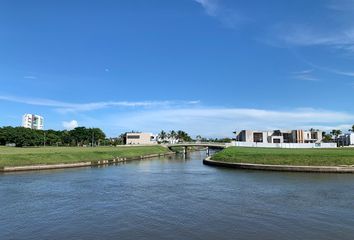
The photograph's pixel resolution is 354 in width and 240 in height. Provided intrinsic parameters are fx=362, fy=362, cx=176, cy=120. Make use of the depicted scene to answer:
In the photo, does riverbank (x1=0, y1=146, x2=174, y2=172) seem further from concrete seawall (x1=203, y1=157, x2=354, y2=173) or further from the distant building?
the distant building

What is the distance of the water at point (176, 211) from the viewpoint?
19.8 meters

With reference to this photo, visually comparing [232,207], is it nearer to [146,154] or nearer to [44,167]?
[44,167]

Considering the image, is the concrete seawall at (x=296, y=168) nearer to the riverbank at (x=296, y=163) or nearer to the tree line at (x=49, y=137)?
the riverbank at (x=296, y=163)

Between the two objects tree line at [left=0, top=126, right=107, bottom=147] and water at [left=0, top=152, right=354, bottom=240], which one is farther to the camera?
tree line at [left=0, top=126, right=107, bottom=147]

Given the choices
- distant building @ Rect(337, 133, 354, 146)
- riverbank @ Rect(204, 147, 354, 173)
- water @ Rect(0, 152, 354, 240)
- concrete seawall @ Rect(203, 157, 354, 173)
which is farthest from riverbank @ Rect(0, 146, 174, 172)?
distant building @ Rect(337, 133, 354, 146)

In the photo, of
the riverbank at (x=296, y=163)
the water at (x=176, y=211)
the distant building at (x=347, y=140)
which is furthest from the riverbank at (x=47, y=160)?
the distant building at (x=347, y=140)

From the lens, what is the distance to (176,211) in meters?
25.4

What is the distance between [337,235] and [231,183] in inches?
882

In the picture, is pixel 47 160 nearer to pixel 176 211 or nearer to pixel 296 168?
pixel 296 168

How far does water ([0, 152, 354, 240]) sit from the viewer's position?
64.9 ft

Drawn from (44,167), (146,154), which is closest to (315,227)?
(44,167)

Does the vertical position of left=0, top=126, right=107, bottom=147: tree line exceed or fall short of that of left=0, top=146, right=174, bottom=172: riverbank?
it exceeds it

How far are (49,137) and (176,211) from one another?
156m

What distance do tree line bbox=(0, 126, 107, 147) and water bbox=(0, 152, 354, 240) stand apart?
112834mm
